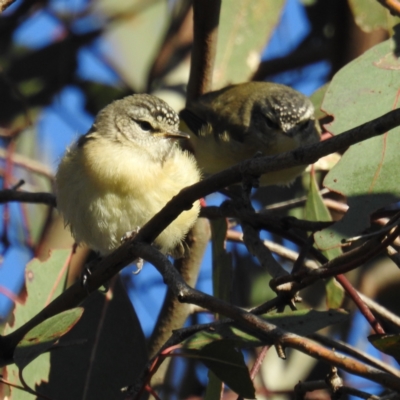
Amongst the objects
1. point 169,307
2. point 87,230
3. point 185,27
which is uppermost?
point 185,27

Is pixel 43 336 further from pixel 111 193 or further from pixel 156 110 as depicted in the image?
pixel 156 110

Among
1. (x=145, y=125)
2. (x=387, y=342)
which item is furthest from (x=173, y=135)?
(x=387, y=342)

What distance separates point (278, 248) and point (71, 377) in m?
1.16

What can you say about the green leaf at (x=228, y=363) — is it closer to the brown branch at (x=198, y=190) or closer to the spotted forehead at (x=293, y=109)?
the brown branch at (x=198, y=190)

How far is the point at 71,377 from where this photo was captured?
307 centimetres

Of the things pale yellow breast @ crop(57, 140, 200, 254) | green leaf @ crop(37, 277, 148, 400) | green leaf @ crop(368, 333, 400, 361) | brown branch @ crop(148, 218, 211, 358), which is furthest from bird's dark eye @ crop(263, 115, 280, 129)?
green leaf @ crop(368, 333, 400, 361)

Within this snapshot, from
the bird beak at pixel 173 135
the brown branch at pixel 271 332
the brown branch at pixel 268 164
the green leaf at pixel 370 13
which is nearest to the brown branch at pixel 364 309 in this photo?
the brown branch at pixel 271 332

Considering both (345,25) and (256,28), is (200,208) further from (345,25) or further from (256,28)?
(345,25)

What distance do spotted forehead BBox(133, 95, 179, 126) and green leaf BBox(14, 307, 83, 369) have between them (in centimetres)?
174

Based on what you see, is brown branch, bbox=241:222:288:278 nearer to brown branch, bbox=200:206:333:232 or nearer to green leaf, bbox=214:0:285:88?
brown branch, bbox=200:206:333:232

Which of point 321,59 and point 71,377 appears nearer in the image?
point 71,377

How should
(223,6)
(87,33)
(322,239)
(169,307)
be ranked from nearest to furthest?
(322,239) < (169,307) < (223,6) < (87,33)

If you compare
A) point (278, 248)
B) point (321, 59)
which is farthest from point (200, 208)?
point (321, 59)

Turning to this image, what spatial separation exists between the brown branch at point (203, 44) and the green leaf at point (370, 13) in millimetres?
776
